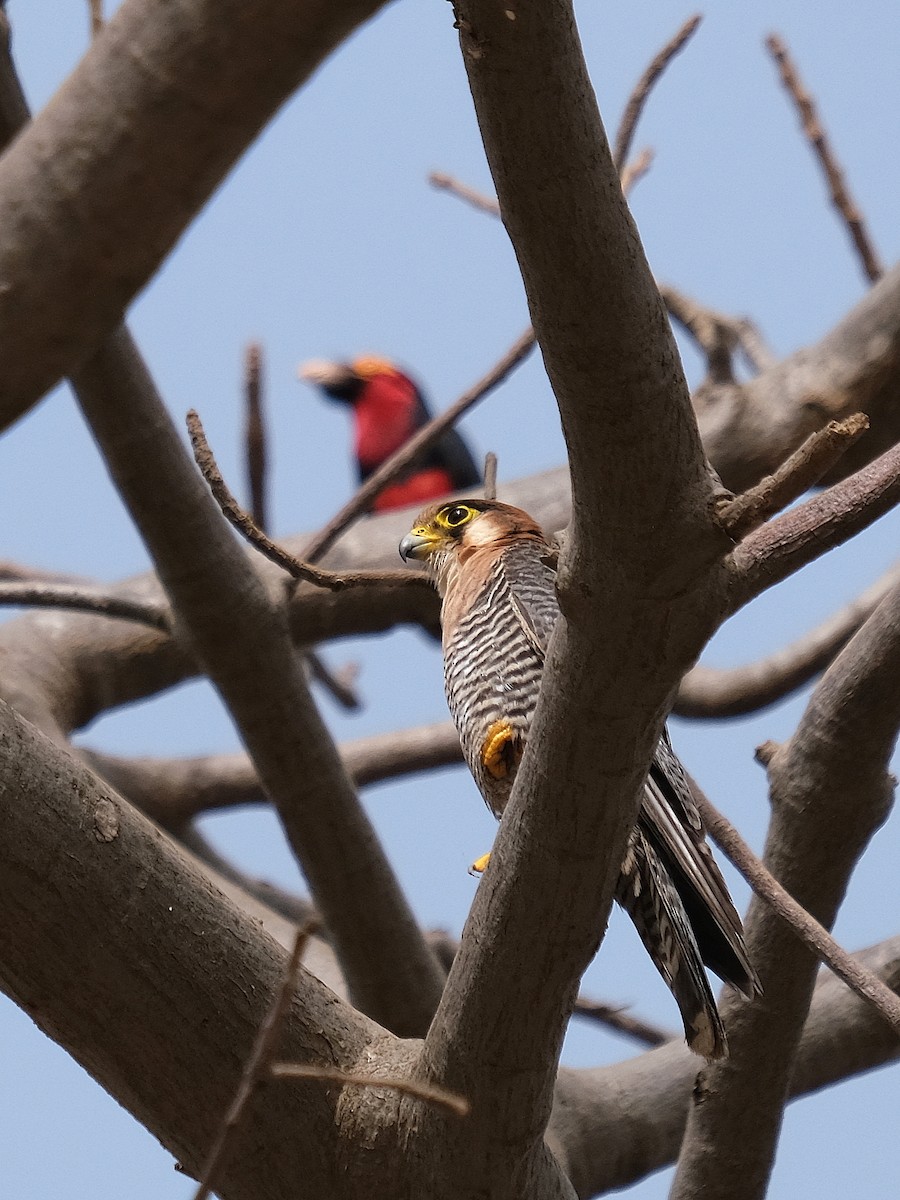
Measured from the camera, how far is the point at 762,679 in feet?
15.0

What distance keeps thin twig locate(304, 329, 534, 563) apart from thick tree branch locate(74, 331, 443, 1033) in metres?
0.20

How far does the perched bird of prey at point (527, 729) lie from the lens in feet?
8.28

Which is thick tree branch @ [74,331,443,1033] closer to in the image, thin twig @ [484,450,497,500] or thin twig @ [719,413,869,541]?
thin twig @ [484,450,497,500]

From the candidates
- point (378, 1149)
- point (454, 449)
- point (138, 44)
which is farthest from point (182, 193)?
point (454, 449)

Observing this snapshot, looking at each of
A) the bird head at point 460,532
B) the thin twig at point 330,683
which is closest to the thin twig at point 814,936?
the bird head at point 460,532

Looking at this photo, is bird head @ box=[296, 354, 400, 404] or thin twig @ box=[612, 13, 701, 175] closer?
thin twig @ box=[612, 13, 701, 175]

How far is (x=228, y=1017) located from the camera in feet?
6.76

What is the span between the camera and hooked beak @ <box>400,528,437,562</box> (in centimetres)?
408

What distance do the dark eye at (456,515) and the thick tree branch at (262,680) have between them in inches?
35.5

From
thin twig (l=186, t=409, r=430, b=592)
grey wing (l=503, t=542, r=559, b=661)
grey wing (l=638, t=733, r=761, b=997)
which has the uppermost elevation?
grey wing (l=503, t=542, r=559, b=661)

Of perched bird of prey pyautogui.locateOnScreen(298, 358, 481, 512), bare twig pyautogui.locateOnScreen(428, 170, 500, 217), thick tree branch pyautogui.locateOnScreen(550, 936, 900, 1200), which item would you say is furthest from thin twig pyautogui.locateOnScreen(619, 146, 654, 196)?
perched bird of prey pyautogui.locateOnScreen(298, 358, 481, 512)

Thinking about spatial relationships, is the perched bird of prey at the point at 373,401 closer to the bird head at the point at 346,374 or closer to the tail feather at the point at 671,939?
the bird head at the point at 346,374

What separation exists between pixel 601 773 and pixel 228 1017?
28.1 inches

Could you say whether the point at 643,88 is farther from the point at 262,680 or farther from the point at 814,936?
the point at 814,936
